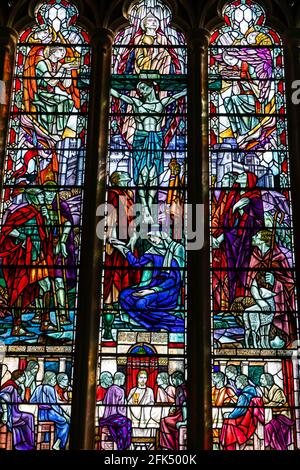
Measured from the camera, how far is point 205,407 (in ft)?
36.6

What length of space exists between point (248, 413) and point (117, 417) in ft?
4.34

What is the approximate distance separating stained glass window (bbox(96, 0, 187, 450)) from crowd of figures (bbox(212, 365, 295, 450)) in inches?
15.0

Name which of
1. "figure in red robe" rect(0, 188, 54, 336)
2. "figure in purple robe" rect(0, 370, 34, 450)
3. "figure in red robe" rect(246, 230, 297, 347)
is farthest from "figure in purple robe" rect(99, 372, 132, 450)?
"figure in red robe" rect(246, 230, 297, 347)

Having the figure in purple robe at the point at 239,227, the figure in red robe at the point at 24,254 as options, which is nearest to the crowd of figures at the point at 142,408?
the figure in purple robe at the point at 239,227

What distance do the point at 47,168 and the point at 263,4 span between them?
3468 mm

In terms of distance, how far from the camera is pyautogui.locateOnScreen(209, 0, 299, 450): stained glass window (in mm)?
11438

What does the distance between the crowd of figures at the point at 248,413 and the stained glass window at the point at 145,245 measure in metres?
0.38

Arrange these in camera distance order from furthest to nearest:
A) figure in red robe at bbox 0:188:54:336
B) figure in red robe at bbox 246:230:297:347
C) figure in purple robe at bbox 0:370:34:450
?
figure in red robe at bbox 0:188:54:336 → figure in red robe at bbox 246:230:297:347 → figure in purple robe at bbox 0:370:34:450

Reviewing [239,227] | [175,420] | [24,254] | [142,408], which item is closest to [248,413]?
[175,420]

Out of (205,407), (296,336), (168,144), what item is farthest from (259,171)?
(205,407)

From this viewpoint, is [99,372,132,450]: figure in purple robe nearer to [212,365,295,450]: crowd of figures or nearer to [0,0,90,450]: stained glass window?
[0,0,90,450]: stained glass window

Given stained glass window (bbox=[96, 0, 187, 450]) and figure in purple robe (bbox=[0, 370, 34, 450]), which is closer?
figure in purple robe (bbox=[0, 370, 34, 450])

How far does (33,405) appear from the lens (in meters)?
11.5

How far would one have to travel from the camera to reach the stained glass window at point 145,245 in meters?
11.4
